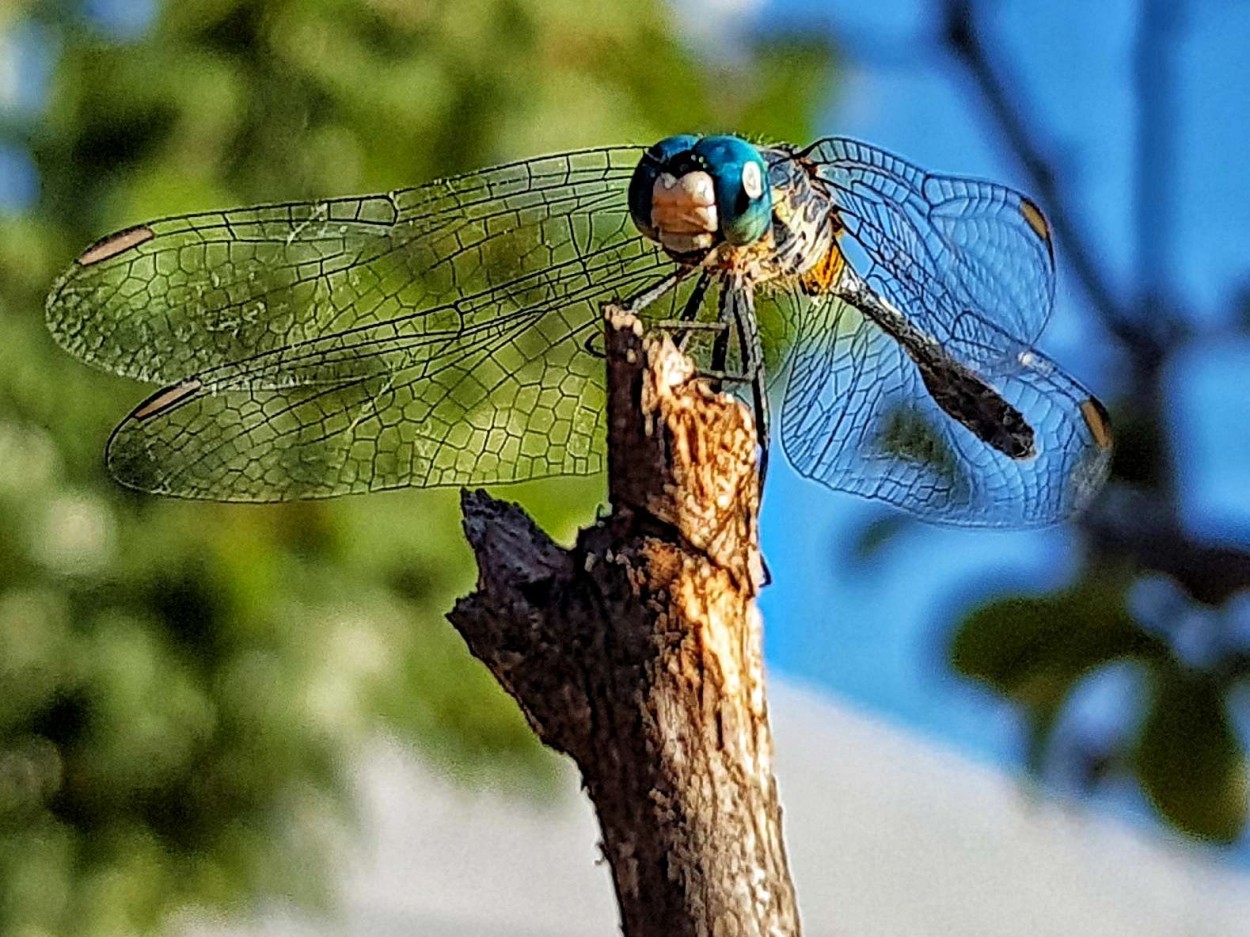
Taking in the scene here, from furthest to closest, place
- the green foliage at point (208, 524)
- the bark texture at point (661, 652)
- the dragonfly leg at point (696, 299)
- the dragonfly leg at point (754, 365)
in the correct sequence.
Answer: the green foliage at point (208, 524)
the dragonfly leg at point (696, 299)
the dragonfly leg at point (754, 365)
the bark texture at point (661, 652)

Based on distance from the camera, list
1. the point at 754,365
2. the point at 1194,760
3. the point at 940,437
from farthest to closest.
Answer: the point at 1194,760, the point at 940,437, the point at 754,365

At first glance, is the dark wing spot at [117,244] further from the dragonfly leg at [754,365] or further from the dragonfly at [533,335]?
the dragonfly leg at [754,365]

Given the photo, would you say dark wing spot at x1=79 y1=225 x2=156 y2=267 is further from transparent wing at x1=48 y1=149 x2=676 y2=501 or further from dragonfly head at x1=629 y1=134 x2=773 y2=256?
dragonfly head at x1=629 y1=134 x2=773 y2=256

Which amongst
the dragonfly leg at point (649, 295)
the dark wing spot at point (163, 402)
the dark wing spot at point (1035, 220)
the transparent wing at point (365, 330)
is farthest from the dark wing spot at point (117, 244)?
the dark wing spot at point (1035, 220)

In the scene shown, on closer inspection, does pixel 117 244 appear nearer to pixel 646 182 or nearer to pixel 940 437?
pixel 646 182

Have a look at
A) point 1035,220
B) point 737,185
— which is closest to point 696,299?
point 737,185

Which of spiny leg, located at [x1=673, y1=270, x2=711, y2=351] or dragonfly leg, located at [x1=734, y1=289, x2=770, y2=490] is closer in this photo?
dragonfly leg, located at [x1=734, y1=289, x2=770, y2=490]

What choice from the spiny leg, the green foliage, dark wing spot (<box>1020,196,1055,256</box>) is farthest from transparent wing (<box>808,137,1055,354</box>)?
the green foliage
